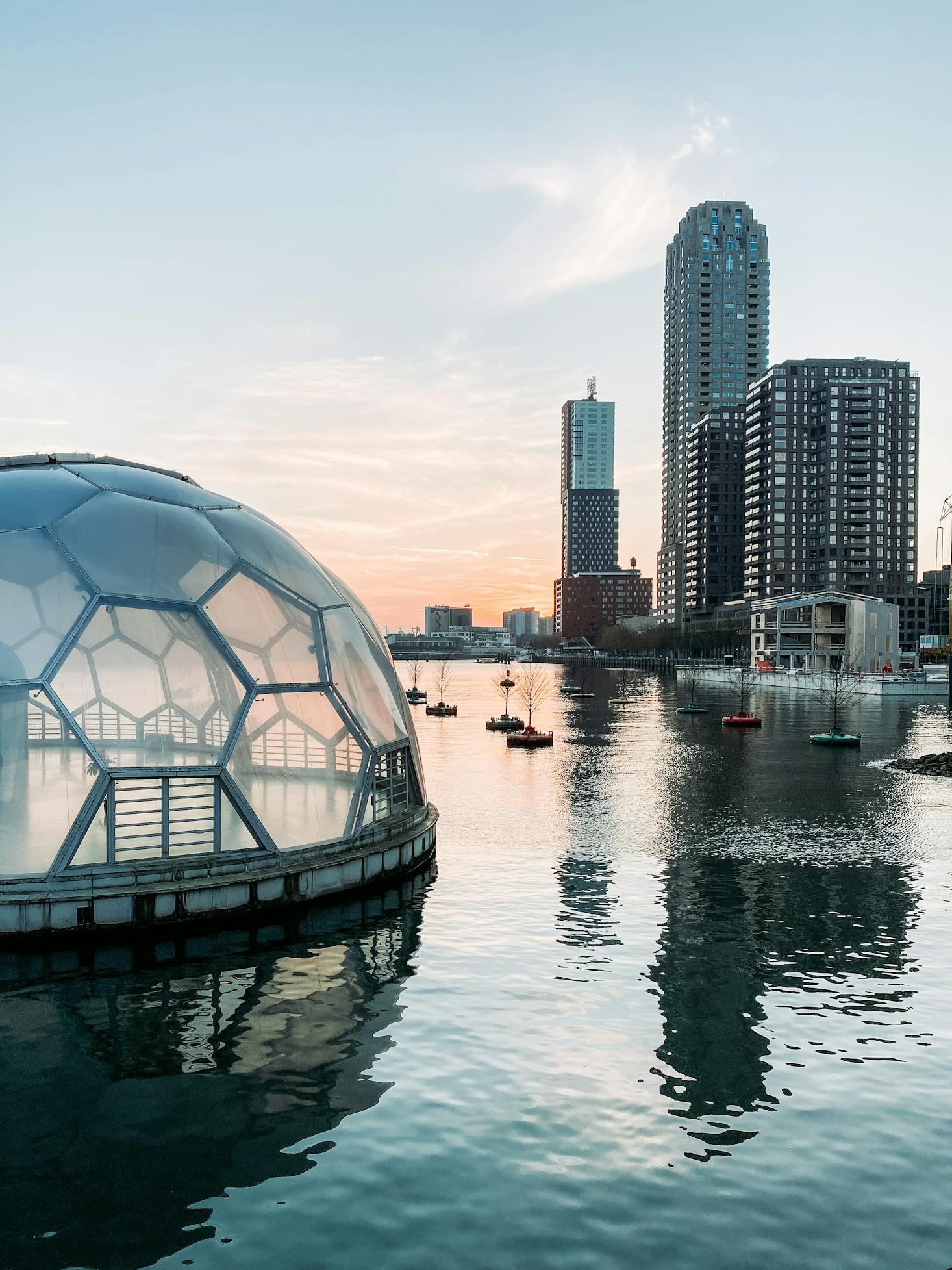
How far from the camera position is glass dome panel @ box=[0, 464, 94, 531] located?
63.3 feet

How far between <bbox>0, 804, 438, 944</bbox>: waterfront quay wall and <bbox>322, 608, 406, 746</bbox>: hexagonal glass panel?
3275 millimetres

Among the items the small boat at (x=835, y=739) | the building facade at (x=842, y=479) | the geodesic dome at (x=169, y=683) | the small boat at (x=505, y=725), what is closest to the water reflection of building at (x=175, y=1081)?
the geodesic dome at (x=169, y=683)

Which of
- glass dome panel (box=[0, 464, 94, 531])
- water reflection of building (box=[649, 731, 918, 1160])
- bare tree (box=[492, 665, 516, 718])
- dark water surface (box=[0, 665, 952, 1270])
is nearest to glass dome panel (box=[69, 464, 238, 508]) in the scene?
glass dome panel (box=[0, 464, 94, 531])

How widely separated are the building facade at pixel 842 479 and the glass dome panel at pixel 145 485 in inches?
6660

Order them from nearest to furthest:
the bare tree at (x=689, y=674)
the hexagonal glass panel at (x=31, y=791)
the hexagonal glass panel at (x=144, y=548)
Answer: the hexagonal glass panel at (x=31, y=791), the hexagonal glass panel at (x=144, y=548), the bare tree at (x=689, y=674)

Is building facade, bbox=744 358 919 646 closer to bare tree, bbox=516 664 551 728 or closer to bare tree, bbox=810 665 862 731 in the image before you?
A: bare tree, bbox=516 664 551 728

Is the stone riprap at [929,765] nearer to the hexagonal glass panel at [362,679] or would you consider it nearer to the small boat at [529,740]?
the small boat at [529,740]

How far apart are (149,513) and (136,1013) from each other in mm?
10810

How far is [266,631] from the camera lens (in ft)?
65.2

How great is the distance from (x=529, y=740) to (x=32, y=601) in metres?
39.5

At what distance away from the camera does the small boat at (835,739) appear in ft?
177

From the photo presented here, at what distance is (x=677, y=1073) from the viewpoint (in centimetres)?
1197

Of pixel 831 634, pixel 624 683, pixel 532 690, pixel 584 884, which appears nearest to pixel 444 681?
pixel 624 683

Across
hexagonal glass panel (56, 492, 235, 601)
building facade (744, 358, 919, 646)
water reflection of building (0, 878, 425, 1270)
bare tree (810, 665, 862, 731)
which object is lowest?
water reflection of building (0, 878, 425, 1270)
